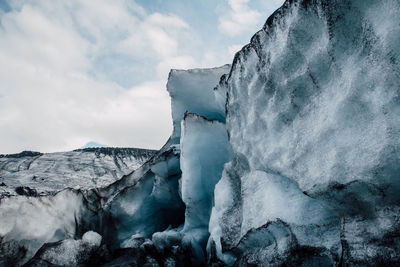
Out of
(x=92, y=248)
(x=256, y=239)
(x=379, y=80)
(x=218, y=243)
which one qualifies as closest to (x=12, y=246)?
(x=92, y=248)

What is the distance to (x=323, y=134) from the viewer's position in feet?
6.03

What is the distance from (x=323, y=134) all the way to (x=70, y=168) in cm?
1031

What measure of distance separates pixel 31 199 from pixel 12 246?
2.14ft

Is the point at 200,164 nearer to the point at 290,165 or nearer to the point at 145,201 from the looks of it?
the point at 145,201

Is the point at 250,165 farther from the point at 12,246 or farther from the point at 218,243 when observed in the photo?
the point at 12,246

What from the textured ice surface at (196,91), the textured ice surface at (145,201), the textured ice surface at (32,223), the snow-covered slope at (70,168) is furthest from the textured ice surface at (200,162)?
the snow-covered slope at (70,168)

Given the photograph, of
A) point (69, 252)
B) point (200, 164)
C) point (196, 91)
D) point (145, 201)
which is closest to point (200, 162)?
point (200, 164)

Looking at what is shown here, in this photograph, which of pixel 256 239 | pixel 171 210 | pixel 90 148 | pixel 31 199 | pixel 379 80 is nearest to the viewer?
pixel 379 80

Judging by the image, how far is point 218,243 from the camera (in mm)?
3023

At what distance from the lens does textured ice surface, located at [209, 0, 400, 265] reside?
1454 mm

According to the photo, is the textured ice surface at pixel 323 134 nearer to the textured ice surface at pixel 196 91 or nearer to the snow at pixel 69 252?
the snow at pixel 69 252

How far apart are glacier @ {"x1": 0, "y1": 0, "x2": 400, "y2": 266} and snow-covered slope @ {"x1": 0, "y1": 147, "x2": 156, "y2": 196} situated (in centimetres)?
458

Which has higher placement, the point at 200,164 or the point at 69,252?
the point at 200,164

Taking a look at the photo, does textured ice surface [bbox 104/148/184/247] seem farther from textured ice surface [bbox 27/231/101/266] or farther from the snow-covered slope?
the snow-covered slope
